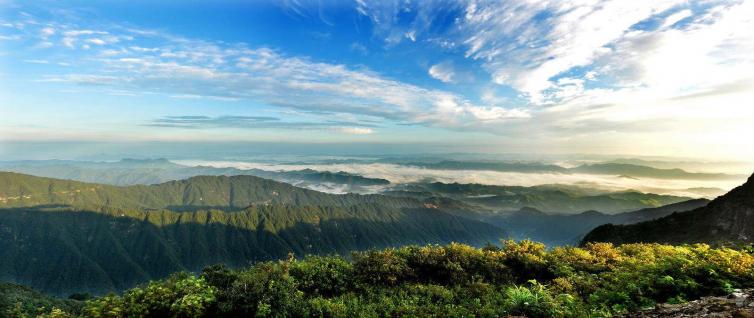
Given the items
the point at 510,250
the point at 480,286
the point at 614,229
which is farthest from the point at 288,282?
the point at 614,229

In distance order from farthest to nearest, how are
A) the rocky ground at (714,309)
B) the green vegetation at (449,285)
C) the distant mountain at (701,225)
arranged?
1. the distant mountain at (701,225)
2. the green vegetation at (449,285)
3. the rocky ground at (714,309)

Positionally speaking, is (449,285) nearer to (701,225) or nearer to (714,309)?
(714,309)

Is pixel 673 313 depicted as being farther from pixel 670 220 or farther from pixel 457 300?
pixel 670 220

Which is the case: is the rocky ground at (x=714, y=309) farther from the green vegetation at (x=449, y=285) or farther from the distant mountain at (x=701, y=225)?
the distant mountain at (x=701, y=225)

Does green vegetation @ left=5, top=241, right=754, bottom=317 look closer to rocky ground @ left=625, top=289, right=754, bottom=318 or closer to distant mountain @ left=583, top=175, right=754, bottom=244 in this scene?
rocky ground @ left=625, top=289, right=754, bottom=318

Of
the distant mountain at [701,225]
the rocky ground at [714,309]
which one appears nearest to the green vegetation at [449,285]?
the rocky ground at [714,309]

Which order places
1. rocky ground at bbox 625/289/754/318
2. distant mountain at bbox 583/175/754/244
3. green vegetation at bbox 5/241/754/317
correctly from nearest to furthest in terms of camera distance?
1. rocky ground at bbox 625/289/754/318
2. green vegetation at bbox 5/241/754/317
3. distant mountain at bbox 583/175/754/244

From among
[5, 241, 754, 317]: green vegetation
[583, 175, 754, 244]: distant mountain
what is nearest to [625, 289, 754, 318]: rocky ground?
[5, 241, 754, 317]: green vegetation
